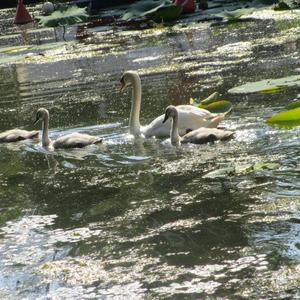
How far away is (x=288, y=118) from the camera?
8430 mm

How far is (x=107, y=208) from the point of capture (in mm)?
6801

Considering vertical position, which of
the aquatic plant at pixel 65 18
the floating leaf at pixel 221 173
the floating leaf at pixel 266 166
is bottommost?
the aquatic plant at pixel 65 18

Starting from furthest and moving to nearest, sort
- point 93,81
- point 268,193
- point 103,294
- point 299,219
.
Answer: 1. point 93,81
2. point 268,193
3. point 299,219
4. point 103,294

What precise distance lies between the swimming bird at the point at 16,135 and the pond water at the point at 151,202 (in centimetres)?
7

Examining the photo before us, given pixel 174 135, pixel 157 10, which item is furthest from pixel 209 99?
pixel 157 10

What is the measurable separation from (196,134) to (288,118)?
2.70ft

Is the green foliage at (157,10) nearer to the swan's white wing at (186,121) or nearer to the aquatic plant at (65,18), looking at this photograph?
the aquatic plant at (65,18)

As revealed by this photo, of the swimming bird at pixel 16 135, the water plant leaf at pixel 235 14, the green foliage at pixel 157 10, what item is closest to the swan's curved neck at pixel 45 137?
the swimming bird at pixel 16 135

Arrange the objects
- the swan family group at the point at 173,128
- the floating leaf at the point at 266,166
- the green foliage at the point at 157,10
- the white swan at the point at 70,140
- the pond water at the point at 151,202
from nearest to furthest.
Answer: the pond water at the point at 151,202 < the floating leaf at the point at 266,166 < the swan family group at the point at 173,128 < the white swan at the point at 70,140 < the green foliage at the point at 157,10

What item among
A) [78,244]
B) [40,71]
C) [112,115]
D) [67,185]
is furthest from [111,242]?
[40,71]

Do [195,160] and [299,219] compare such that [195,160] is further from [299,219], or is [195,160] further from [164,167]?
[299,219]

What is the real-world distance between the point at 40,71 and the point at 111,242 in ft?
30.7

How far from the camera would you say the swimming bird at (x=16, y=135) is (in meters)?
9.66

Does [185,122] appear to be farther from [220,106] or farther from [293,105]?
[293,105]
